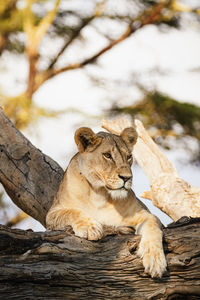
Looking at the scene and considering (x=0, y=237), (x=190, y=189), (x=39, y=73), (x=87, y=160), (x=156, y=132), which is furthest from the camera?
(x=39, y=73)

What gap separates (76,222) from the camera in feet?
12.3

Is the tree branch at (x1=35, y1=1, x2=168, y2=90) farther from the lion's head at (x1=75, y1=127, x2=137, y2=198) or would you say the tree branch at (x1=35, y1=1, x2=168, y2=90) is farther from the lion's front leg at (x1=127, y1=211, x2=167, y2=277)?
the lion's front leg at (x1=127, y1=211, x2=167, y2=277)

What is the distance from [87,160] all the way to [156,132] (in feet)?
24.4

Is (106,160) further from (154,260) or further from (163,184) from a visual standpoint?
(163,184)

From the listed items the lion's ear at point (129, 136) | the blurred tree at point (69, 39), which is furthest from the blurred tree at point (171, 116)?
the lion's ear at point (129, 136)

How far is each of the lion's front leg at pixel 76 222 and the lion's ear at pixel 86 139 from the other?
456 millimetres

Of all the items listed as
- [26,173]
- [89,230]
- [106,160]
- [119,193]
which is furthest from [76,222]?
[26,173]

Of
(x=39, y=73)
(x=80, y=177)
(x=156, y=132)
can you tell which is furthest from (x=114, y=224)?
(x=39, y=73)

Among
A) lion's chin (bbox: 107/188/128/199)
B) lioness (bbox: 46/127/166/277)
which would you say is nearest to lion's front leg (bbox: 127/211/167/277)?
lioness (bbox: 46/127/166/277)

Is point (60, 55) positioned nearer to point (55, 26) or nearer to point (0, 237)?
point (55, 26)

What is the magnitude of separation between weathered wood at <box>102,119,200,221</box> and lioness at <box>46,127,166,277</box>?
1530mm

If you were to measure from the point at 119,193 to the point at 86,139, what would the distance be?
0.48 m

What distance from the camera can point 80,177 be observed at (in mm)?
4129

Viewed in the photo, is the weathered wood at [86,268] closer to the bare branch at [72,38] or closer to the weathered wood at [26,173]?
the weathered wood at [26,173]
